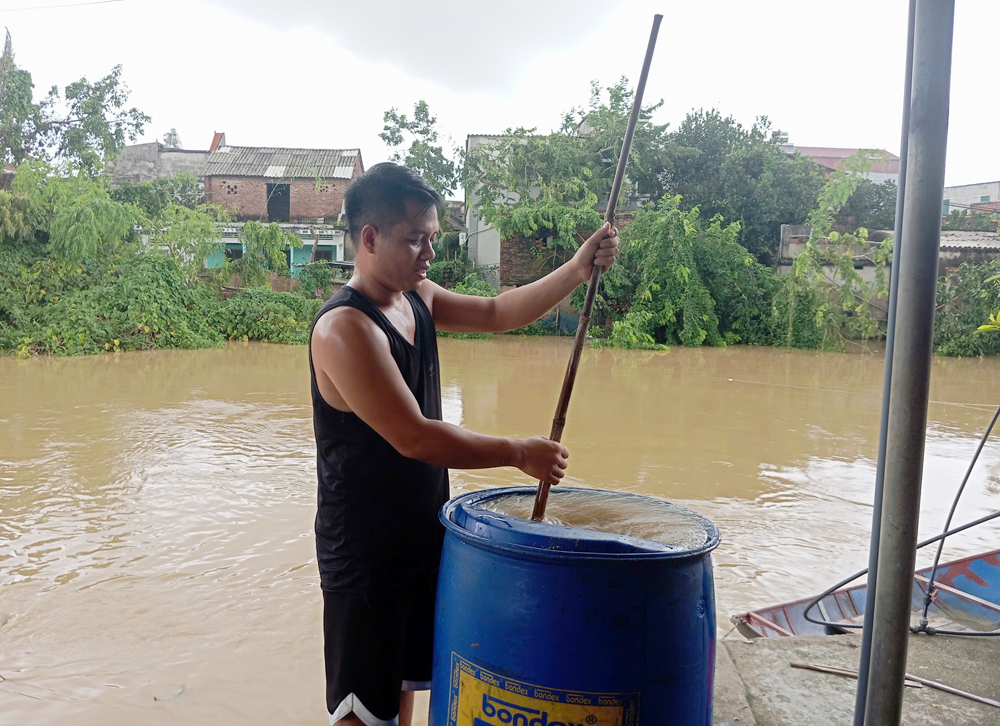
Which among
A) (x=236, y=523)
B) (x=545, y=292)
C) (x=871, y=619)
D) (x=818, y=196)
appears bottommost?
(x=236, y=523)

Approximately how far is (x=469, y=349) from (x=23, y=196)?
766 centimetres

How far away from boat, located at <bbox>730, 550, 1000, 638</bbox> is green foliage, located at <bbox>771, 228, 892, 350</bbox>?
12899 millimetres

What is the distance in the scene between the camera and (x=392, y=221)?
1.71 m

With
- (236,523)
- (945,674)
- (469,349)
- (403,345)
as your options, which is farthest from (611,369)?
(403,345)

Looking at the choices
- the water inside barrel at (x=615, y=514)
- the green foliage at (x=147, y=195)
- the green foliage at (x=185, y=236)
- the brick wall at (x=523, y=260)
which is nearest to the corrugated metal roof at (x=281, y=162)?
the green foliage at (x=147, y=195)

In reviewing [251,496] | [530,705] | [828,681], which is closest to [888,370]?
[530,705]

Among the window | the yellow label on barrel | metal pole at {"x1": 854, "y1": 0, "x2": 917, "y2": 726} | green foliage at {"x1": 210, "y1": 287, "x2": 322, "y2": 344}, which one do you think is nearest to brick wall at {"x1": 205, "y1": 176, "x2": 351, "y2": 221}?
the window

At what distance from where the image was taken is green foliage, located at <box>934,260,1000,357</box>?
576 inches

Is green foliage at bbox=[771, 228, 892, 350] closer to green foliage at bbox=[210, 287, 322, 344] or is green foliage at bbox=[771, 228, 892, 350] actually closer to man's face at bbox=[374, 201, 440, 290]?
green foliage at bbox=[210, 287, 322, 344]

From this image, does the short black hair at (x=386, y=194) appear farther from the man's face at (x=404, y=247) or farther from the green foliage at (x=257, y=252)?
the green foliage at (x=257, y=252)

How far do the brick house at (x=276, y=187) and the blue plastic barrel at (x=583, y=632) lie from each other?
22468 mm

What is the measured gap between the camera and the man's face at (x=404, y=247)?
1.72 metres

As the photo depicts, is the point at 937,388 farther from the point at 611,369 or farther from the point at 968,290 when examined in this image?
the point at 968,290

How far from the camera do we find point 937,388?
34.3 ft
